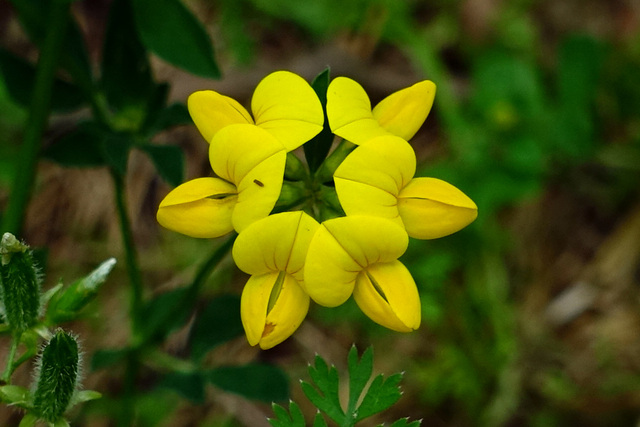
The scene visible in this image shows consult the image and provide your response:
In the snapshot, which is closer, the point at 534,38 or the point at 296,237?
the point at 296,237

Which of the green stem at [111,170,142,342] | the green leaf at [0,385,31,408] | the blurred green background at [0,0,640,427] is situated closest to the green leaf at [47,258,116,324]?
the green leaf at [0,385,31,408]

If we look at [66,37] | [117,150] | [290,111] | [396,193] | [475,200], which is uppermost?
[290,111]

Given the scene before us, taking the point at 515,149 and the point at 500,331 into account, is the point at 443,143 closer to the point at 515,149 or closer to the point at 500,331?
the point at 515,149

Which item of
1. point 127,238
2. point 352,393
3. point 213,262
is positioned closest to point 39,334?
point 213,262

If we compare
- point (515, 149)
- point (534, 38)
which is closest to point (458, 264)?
point (515, 149)

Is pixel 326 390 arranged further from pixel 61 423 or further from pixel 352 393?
pixel 61 423

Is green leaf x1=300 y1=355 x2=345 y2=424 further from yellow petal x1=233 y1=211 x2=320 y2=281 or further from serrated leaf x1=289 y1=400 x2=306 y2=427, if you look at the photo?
yellow petal x1=233 y1=211 x2=320 y2=281

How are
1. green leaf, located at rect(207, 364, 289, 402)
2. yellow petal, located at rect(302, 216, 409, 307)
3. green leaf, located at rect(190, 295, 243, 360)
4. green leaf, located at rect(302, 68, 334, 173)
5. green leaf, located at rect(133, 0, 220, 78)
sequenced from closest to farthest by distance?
yellow petal, located at rect(302, 216, 409, 307), green leaf, located at rect(302, 68, 334, 173), green leaf, located at rect(133, 0, 220, 78), green leaf, located at rect(207, 364, 289, 402), green leaf, located at rect(190, 295, 243, 360)
